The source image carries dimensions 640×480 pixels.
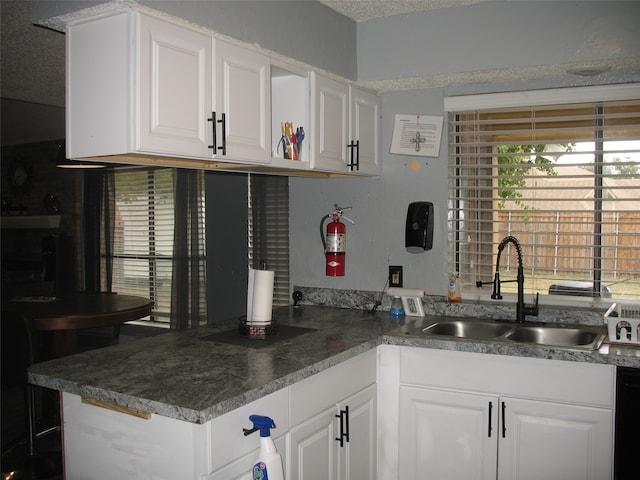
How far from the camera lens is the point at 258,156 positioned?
240 centimetres

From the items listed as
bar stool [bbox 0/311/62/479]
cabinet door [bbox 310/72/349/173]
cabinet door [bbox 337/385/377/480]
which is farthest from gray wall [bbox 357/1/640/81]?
bar stool [bbox 0/311/62/479]

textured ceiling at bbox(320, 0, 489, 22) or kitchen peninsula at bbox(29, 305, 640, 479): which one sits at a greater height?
textured ceiling at bbox(320, 0, 489, 22)

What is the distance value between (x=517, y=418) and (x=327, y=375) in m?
0.86

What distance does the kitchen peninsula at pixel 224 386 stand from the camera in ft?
5.50

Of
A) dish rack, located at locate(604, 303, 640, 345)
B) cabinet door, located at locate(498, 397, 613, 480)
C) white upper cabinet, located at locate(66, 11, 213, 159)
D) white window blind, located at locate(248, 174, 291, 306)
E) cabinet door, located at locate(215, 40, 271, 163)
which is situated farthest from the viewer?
white window blind, located at locate(248, 174, 291, 306)

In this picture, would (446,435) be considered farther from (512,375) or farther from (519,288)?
(519,288)

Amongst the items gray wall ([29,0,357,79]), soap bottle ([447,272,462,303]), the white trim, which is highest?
gray wall ([29,0,357,79])

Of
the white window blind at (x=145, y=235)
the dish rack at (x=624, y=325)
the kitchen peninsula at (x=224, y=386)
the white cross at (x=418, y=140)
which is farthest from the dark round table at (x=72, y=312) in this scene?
the dish rack at (x=624, y=325)

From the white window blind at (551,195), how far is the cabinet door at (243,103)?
4.09ft

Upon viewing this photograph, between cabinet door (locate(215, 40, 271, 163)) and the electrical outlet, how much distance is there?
118 centimetres

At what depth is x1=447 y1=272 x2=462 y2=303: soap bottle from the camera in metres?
3.15

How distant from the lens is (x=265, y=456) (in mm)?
1749

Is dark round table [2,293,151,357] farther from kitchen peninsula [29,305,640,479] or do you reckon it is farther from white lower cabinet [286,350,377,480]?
white lower cabinet [286,350,377,480]

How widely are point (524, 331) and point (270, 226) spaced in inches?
101
